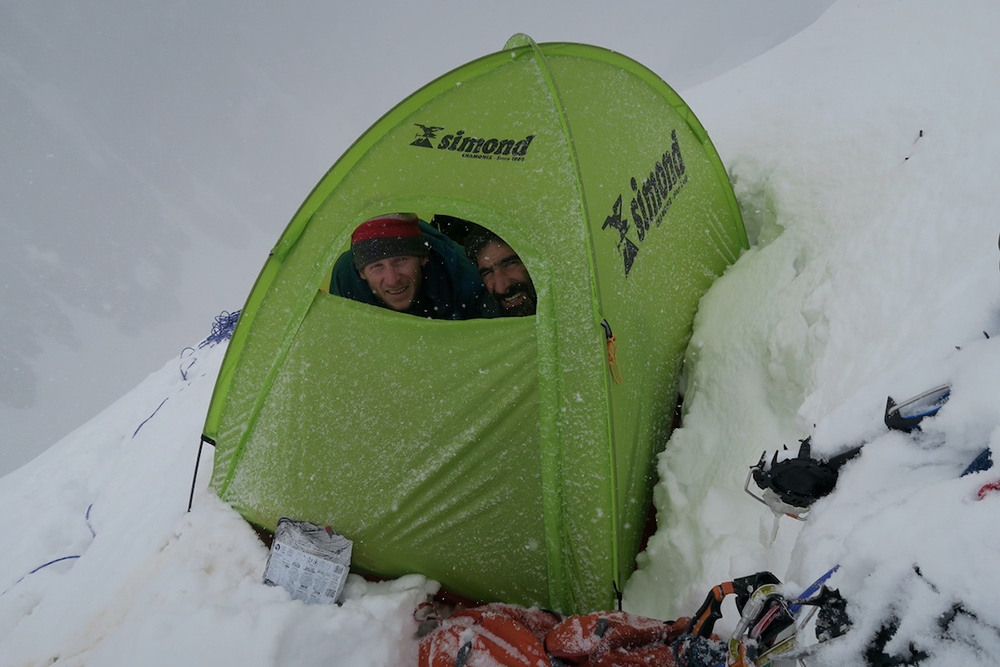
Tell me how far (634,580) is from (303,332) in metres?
1.66

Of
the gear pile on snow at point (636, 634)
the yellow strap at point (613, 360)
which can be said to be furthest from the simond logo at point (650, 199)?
the gear pile on snow at point (636, 634)

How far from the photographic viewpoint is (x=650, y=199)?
98.1 inches

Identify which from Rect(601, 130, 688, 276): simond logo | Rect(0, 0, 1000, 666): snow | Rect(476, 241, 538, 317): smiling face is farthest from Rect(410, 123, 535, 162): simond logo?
Rect(0, 0, 1000, 666): snow

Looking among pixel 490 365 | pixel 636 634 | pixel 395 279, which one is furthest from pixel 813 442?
pixel 395 279

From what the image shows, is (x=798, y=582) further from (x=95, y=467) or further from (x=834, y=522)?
(x=95, y=467)

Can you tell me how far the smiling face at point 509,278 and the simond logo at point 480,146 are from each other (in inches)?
23.9

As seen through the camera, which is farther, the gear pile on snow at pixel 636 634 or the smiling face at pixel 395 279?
the smiling face at pixel 395 279

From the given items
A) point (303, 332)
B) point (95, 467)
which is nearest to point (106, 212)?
point (95, 467)

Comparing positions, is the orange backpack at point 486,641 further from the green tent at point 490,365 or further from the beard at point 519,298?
the beard at point 519,298

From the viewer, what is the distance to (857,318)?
184 cm

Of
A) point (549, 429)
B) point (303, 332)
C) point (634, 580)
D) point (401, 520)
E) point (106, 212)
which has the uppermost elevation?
point (106, 212)

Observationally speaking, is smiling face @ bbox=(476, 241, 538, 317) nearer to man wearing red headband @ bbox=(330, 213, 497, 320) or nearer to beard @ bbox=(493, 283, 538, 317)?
beard @ bbox=(493, 283, 538, 317)

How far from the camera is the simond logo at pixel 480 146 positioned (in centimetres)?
216

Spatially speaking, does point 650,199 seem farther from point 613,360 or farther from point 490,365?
point 490,365
